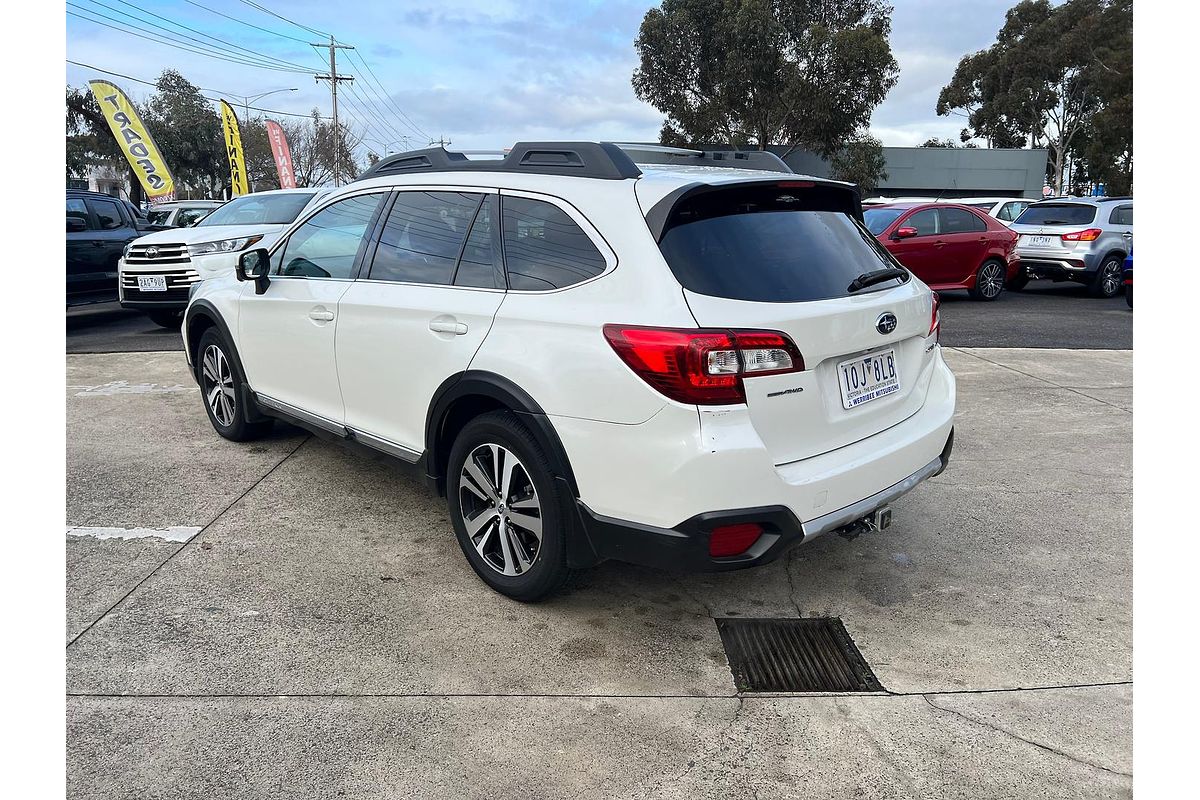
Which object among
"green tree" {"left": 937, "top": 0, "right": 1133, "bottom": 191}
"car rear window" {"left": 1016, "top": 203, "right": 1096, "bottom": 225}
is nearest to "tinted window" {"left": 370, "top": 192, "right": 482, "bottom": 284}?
"car rear window" {"left": 1016, "top": 203, "right": 1096, "bottom": 225}

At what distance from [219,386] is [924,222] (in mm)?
11068

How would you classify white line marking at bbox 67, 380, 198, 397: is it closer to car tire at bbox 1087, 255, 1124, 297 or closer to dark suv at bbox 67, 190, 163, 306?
dark suv at bbox 67, 190, 163, 306

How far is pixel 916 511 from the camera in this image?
4648mm

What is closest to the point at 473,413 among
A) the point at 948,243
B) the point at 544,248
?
the point at 544,248

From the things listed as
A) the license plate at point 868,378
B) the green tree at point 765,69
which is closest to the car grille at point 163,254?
the license plate at point 868,378

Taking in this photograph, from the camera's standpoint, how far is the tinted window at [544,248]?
3195 millimetres

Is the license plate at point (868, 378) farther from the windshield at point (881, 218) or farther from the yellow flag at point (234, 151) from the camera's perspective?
the yellow flag at point (234, 151)

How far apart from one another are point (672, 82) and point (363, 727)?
35.5 meters

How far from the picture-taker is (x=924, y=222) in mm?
13297

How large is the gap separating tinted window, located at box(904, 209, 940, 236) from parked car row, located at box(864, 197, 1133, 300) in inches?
0.6

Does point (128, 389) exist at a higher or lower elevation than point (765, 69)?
lower

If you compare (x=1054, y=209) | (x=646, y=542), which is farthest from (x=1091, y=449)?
(x=1054, y=209)

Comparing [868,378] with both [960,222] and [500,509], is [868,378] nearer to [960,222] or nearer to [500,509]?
[500,509]
